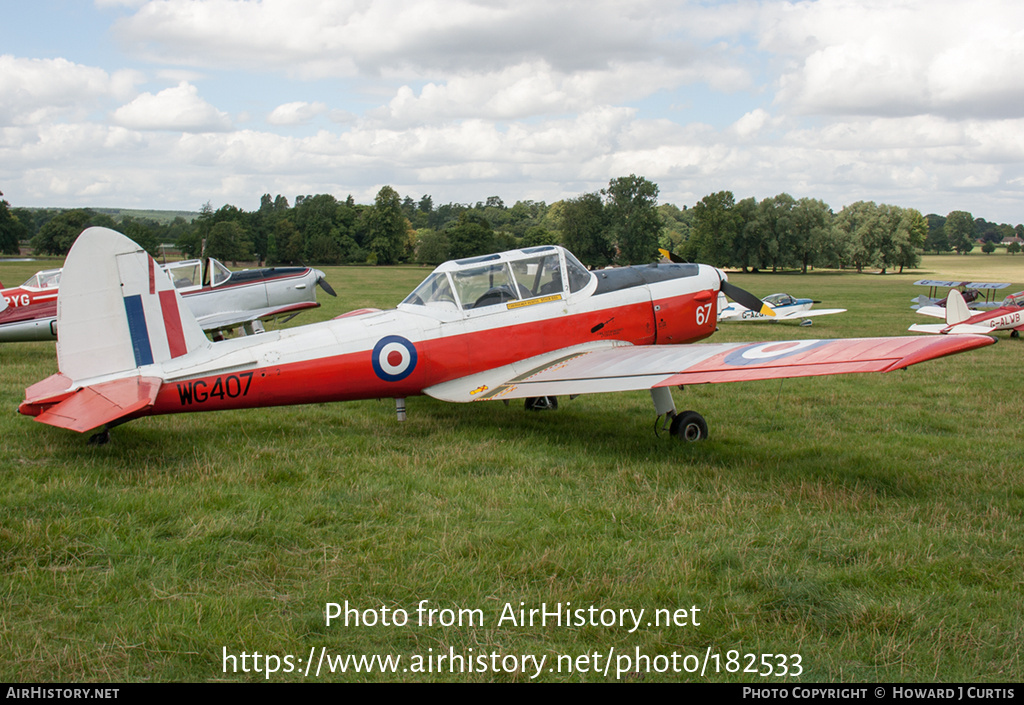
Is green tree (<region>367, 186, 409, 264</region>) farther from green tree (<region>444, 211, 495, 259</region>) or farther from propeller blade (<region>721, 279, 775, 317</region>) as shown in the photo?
propeller blade (<region>721, 279, 775, 317</region>)

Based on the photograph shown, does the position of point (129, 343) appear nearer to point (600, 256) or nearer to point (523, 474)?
point (523, 474)

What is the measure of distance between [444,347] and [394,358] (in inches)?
21.0

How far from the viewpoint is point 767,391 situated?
9.83 meters

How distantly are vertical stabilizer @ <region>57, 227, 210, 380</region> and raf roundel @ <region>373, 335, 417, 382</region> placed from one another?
174 centimetres

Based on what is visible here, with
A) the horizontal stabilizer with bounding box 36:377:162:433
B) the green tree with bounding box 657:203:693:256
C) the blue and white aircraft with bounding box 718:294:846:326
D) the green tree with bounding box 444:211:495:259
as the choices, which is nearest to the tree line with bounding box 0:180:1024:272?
the green tree with bounding box 444:211:495:259

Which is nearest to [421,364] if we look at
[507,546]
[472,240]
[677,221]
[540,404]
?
[540,404]

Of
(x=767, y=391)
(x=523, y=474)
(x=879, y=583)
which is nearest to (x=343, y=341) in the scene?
(x=523, y=474)

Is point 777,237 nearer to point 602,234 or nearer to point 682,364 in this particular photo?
point 602,234

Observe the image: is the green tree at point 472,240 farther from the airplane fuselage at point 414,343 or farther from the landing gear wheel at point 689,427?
the landing gear wheel at point 689,427

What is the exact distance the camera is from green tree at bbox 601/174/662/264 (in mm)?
→ 65062

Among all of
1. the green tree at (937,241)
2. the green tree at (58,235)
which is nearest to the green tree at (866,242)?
the green tree at (937,241)

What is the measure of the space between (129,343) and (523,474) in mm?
3501

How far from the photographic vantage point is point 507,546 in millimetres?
4195

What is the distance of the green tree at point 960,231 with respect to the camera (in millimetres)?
116438
